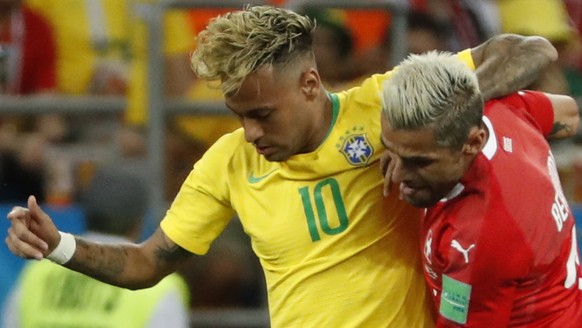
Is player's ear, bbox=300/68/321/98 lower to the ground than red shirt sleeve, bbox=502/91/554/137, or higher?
higher

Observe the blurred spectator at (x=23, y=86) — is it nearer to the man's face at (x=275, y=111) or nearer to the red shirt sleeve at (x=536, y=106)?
the man's face at (x=275, y=111)

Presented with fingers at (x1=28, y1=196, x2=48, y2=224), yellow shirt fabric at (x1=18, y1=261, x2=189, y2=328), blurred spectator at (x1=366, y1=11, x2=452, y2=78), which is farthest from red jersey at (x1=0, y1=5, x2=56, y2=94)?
fingers at (x1=28, y1=196, x2=48, y2=224)

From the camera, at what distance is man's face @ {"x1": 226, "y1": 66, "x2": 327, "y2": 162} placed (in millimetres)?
4430

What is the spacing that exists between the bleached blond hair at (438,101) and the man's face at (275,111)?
374mm

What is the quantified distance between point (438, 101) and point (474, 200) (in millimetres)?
316

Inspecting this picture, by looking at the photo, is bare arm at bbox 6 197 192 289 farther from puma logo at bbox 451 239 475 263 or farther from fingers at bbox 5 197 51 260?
puma logo at bbox 451 239 475 263

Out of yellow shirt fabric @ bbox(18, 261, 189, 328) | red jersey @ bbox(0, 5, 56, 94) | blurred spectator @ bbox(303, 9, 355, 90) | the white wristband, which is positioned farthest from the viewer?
red jersey @ bbox(0, 5, 56, 94)

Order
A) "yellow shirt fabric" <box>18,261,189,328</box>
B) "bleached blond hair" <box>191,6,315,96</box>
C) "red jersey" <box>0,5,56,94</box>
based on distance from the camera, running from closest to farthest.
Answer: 1. "bleached blond hair" <box>191,6,315,96</box>
2. "yellow shirt fabric" <box>18,261,189,328</box>
3. "red jersey" <box>0,5,56,94</box>

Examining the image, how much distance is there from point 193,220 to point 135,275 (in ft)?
0.88

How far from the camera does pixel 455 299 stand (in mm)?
4293

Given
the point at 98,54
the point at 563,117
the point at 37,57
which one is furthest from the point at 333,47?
the point at 563,117

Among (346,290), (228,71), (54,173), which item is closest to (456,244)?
(346,290)

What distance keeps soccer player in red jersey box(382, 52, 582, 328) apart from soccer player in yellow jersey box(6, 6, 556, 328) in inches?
8.3

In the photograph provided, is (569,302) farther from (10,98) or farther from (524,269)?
(10,98)
